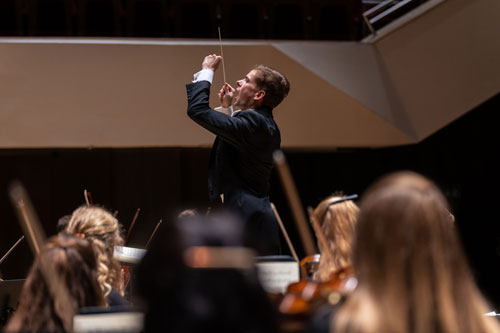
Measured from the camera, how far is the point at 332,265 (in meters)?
1.92

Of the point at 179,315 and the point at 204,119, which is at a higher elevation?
the point at 204,119

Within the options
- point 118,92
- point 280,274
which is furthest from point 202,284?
point 118,92

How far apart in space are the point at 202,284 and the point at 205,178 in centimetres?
518

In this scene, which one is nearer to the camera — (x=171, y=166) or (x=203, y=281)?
(x=203, y=281)

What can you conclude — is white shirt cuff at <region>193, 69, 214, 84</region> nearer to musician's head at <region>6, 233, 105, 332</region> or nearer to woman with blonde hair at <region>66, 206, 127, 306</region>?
woman with blonde hair at <region>66, 206, 127, 306</region>

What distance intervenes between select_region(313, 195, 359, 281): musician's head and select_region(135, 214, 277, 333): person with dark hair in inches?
35.1

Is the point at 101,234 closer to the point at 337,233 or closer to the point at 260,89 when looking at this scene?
the point at 337,233

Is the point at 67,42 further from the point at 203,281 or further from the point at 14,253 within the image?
the point at 203,281

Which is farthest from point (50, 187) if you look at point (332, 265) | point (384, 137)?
point (332, 265)

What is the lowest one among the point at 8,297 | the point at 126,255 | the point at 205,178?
the point at 8,297

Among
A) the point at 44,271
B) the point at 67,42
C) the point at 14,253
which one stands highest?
the point at 67,42

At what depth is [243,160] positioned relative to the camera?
284 cm

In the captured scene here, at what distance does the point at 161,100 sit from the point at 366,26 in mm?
1820

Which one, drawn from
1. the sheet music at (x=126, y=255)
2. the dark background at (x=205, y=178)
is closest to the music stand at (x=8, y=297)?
the sheet music at (x=126, y=255)
